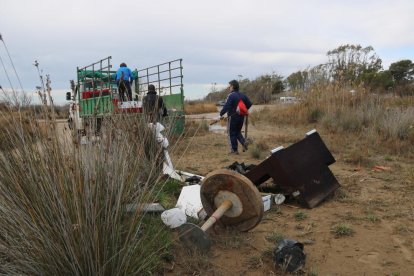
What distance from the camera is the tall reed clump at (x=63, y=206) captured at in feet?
9.03

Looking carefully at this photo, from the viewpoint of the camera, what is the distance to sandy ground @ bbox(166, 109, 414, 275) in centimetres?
396

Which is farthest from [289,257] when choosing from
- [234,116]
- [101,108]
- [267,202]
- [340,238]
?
[234,116]

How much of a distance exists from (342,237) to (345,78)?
44.6ft

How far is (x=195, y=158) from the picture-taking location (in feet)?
31.4

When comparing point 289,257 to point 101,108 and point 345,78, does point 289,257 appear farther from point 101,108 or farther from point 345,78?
point 345,78

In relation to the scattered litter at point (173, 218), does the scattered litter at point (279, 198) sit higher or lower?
lower

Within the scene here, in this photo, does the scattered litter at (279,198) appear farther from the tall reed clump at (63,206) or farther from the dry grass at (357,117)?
the dry grass at (357,117)

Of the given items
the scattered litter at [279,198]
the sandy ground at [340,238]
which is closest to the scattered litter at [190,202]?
the sandy ground at [340,238]

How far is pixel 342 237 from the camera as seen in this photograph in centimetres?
471

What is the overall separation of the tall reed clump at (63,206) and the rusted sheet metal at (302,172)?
2876 millimetres

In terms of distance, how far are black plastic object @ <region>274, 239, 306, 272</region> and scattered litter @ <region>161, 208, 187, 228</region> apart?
1014 millimetres

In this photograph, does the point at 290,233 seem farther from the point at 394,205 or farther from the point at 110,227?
the point at 110,227

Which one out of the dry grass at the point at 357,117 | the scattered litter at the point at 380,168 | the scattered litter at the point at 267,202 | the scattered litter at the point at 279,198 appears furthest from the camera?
the dry grass at the point at 357,117

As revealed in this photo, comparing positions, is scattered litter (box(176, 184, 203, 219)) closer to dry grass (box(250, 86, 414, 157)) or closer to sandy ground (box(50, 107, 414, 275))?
sandy ground (box(50, 107, 414, 275))
